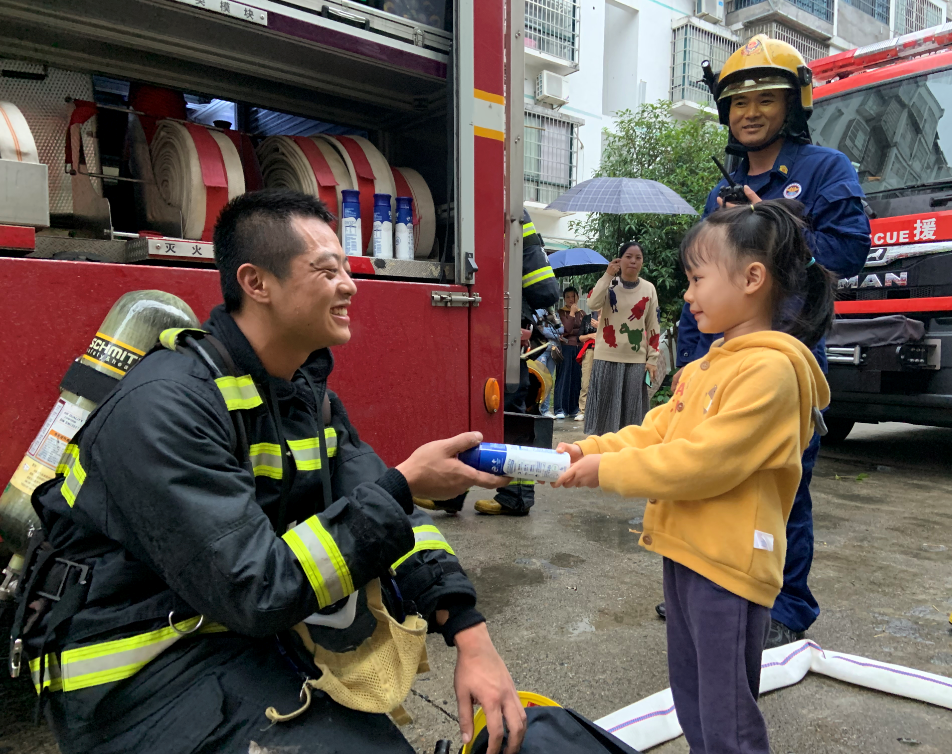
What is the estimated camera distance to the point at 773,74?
7.83ft

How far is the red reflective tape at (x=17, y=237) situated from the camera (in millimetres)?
1863

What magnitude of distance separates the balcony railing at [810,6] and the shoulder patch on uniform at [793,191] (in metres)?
21.2

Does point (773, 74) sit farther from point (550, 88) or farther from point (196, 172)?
point (550, 88)

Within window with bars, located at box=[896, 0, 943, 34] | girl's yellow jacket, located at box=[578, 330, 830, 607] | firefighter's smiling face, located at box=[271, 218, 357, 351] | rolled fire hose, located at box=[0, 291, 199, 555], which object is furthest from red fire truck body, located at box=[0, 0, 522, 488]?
→ window with bars, located at box=[896, 0, 943, 34]

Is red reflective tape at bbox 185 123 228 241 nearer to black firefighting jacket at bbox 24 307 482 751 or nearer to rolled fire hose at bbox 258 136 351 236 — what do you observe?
rolled fire hose at bbox 258 136 351 236

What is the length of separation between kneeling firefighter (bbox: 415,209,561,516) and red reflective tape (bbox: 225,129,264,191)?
55.0 inches

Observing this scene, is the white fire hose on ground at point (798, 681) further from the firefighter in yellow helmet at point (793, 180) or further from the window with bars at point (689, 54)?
the window with bars at point (689, 54)

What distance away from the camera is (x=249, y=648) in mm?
1293

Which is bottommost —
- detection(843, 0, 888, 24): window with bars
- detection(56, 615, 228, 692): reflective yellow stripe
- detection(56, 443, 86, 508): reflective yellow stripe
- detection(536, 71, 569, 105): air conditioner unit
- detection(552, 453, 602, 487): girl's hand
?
detection(56, 615, 228, 692): reflective yellow stripe

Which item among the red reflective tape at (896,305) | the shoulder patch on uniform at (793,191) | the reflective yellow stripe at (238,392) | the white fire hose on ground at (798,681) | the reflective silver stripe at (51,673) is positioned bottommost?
the white fire hose on ground at (798,681)

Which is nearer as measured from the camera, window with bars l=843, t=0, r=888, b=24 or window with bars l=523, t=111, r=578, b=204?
window with bars l=523, t=111, r=578, b=204

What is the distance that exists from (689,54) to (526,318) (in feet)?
58.0

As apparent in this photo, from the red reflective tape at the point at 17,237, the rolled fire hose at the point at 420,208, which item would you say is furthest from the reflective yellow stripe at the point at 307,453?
the rolled fire hose at the point at 420,208

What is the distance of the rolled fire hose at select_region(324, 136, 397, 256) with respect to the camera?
2877mm
